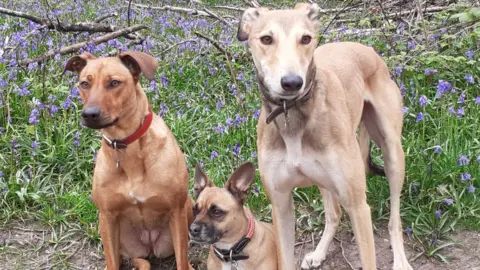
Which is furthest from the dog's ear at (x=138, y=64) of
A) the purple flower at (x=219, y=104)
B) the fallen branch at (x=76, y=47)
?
the fallen branch at (x=76, y=47)

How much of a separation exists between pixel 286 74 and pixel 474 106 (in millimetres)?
3420

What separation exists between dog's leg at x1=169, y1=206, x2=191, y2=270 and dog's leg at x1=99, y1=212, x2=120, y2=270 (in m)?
0.43

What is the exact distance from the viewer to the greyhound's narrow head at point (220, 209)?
4371mm

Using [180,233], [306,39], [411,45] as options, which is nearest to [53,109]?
[180,233]

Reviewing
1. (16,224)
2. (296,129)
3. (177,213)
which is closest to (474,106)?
(296,129)

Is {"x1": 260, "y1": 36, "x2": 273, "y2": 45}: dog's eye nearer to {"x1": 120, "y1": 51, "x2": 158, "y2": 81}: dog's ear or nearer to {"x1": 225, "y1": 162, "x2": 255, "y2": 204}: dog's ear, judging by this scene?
{"x1": 120, "y1": 51, "x2": 158, "y2": 81}: dog's ear

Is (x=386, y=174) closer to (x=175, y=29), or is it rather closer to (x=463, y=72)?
(x=463, y=72)

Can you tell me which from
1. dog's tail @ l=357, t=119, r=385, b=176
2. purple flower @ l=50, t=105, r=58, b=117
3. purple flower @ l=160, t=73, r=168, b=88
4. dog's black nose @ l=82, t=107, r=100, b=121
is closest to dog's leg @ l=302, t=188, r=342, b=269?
dog's tail @ l=357, t=119, r=385, b=176

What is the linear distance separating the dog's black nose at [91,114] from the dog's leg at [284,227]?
1338 millimetres

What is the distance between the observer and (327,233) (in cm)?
505

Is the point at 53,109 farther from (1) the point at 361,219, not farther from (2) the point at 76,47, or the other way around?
(1) the point at 361,219

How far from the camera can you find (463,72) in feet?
22.0

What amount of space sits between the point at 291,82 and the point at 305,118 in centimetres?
57

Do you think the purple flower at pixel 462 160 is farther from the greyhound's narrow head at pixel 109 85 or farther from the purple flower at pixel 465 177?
the greyhound's narrow head at pixel 109 85
